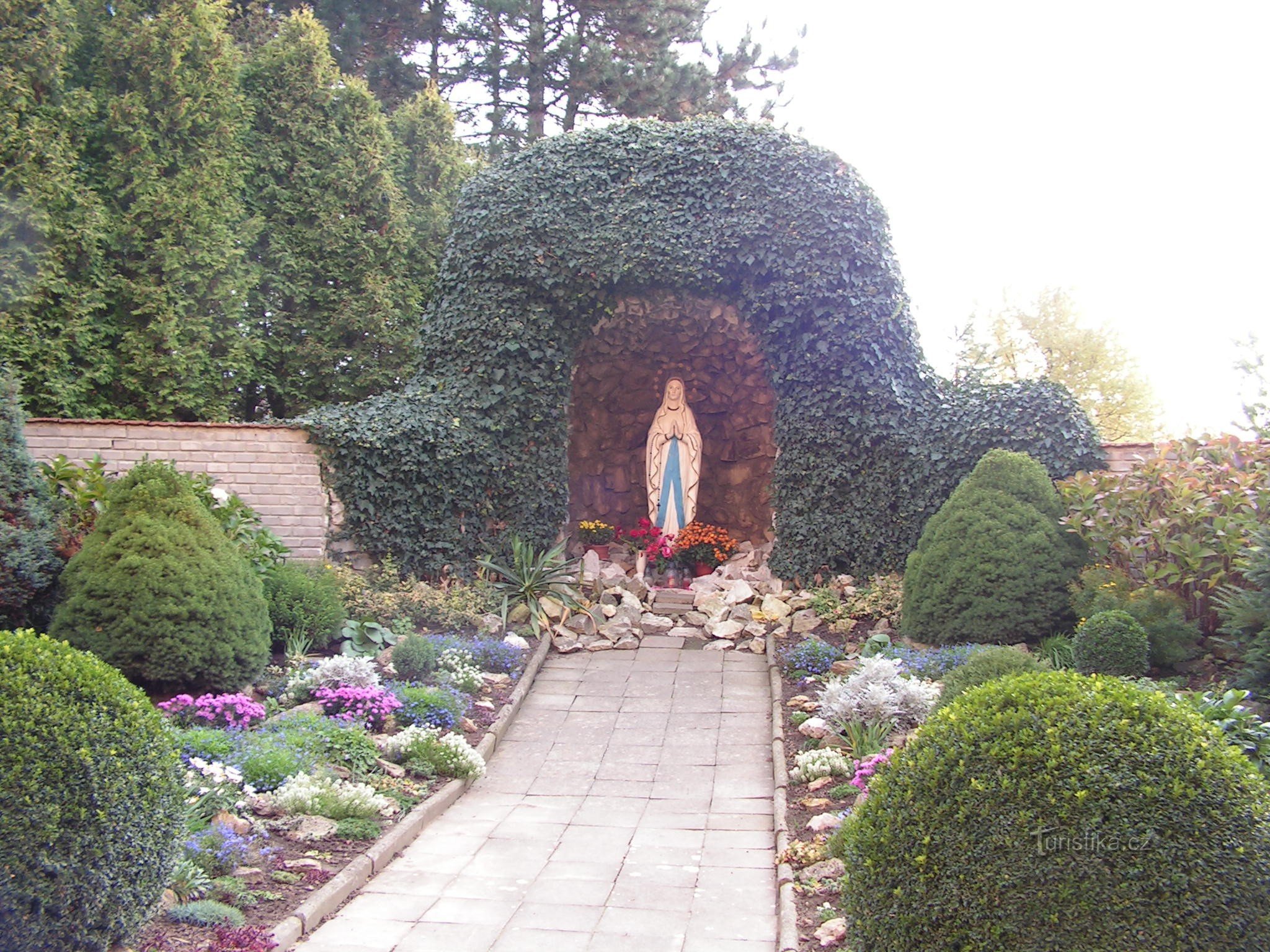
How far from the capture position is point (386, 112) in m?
16.8

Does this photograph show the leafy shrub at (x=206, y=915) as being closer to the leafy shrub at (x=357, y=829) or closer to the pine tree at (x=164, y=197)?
the leafy shrub at (x=357, y=829)

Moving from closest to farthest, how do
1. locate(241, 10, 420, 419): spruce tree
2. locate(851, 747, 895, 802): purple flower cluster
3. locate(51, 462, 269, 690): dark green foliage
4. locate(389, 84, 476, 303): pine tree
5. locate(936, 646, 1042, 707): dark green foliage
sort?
1. locate(851, 747, 895, 802): purple flower cluster
2. locate(936, 646, 1042, 707): dark green foliage
3. locate(51, 462, 269, 690): dark green foliage
4. locate(241, 10, 420, 419): spruce tree
5. locate(389, 84, 476, 303): pine tree

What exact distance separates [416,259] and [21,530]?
26.1 feet

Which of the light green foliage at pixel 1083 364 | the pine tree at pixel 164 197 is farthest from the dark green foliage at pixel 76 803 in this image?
the light green foliage at pixel 1083 364

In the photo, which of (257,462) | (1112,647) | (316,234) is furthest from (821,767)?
(316,234)

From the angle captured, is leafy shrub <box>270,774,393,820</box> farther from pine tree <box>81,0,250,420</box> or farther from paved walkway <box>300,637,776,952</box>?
pine tree <box>81,0,250,420</box>

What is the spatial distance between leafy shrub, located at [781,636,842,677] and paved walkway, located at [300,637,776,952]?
0.30 meters

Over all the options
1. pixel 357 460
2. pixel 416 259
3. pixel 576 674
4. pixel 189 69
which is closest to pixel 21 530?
pixel 357 460

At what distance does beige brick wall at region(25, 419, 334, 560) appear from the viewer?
9.52m

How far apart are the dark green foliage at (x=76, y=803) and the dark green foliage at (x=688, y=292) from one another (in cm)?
675

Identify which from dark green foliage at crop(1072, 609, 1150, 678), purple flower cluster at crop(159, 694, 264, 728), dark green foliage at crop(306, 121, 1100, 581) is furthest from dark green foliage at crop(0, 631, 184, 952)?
dark green foliage at crop(306, 121, 1100, 581)

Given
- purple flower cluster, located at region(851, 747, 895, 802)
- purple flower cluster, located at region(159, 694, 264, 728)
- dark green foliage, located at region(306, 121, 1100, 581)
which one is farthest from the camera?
dark green foliage, located at region(306, 121, 1100, 581)

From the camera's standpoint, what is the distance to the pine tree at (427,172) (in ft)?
45.7

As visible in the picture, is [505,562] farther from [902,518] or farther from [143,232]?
[143,232]
